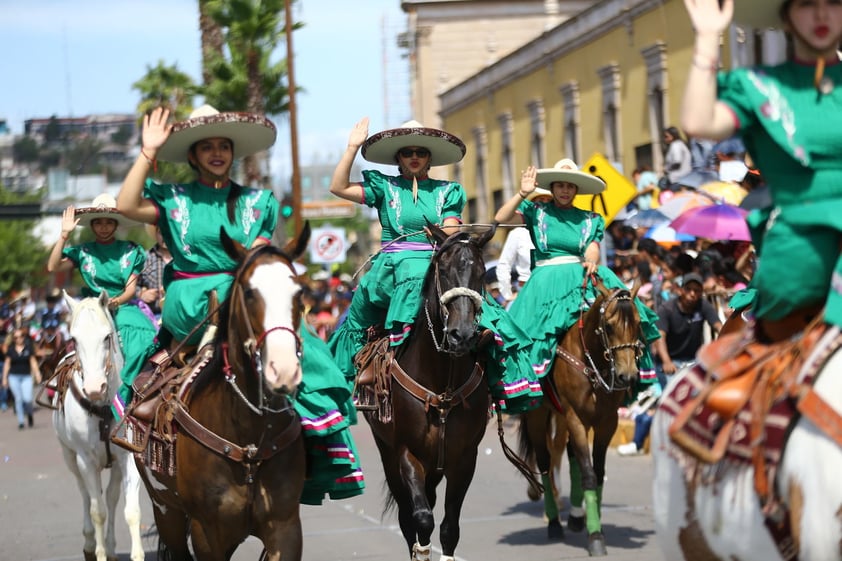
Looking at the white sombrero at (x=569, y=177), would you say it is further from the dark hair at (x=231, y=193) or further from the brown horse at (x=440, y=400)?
the dark hair at (x=231, y=193)

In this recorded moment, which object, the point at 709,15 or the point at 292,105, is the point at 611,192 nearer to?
the point at 709,15

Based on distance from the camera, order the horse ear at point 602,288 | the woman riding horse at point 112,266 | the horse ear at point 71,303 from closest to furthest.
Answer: the horse ear at point 71,303 → the woman riding horse at point 112,266 → the horse ear at point 602,288

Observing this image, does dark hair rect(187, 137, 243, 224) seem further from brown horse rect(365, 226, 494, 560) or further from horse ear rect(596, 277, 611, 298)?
horse ear rect(596, 277, 611, 298)

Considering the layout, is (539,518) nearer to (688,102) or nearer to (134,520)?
(134,520)

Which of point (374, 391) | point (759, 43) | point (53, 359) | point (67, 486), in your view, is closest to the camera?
point (374, 391)

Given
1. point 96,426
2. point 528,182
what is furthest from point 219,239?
point 96,426

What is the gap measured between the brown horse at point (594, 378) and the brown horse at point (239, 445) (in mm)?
4563

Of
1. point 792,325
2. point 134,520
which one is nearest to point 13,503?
point 134,520

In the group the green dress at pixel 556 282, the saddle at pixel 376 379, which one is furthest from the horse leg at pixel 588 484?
the saddle at pixel 376 379

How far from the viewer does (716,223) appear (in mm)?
13672

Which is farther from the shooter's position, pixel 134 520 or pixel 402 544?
pixel 402 544

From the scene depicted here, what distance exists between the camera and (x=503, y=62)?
4788 centimetres

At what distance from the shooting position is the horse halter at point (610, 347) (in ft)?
37.5

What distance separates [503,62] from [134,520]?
127ft
